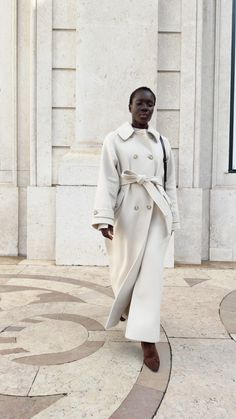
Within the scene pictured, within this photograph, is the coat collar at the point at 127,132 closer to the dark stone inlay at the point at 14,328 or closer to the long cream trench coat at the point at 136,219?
the long cream trench coat at the point at 136,219

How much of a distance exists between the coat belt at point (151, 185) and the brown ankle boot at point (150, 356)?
832 mm

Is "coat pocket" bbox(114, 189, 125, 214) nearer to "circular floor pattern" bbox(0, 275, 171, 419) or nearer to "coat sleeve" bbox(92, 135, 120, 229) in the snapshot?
"coat sleeve" bbox(92, 135, 120, 229)

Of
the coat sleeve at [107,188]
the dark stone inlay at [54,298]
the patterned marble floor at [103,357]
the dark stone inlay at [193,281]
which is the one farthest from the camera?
the dark stone inlay at [193,281]

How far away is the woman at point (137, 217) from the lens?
2.72m

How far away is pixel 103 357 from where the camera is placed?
2.82 m

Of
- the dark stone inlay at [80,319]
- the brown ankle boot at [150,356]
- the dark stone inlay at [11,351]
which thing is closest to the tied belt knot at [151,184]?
the brown ankle boot at [150,356]

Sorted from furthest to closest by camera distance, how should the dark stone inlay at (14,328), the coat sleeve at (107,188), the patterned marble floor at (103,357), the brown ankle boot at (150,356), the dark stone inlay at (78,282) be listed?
the dark stone inlay at (78,282), the dark stone inlay at (14,328), the coat sleeve at (107,188), the brown ankle boot at (150,356), the patterned marble floor at (103,357)

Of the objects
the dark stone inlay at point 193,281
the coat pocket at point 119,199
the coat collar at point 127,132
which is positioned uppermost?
the coat collar at point 127,132

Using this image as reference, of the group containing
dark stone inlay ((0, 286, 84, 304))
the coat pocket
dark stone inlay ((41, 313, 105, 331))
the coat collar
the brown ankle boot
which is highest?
the coat collar

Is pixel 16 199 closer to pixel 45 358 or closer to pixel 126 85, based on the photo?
pixel 126 85

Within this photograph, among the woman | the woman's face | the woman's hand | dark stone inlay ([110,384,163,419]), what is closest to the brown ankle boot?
the woman

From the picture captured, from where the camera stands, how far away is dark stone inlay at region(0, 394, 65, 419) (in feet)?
6.92

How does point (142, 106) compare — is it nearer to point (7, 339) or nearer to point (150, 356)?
point (150, 356)

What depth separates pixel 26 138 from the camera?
6.59m
